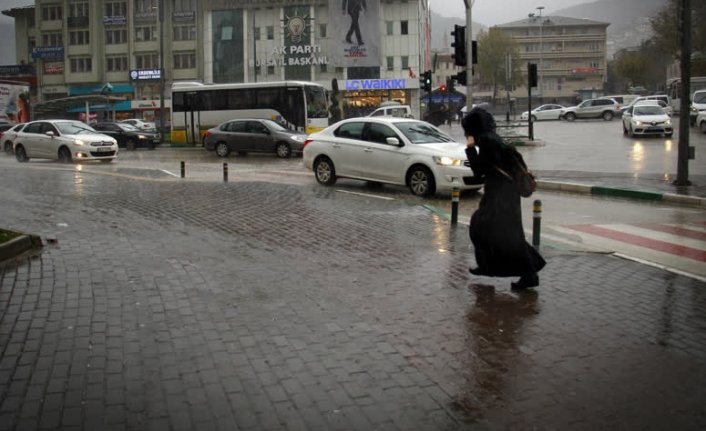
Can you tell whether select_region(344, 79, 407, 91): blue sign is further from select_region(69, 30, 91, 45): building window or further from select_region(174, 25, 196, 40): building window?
select_region(69, 30, 91, 45): building window

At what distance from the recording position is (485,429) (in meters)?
3.97

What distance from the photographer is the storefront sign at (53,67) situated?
269 ft

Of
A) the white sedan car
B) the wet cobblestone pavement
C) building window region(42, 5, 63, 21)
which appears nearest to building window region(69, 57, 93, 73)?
building window region(42, 5, 63, 21)

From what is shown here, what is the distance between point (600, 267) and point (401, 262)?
2.30 metres

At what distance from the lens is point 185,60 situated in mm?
78750

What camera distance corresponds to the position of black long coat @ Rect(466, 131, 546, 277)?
6926 millimetres

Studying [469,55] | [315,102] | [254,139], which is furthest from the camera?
[315,102]

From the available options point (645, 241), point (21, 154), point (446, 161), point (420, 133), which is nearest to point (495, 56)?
point (21, 154)

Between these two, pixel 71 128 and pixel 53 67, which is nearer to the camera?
pixel 71 128

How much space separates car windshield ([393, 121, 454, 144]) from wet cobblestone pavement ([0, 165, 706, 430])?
556cm

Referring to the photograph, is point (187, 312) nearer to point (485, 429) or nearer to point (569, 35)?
point (485, 429)

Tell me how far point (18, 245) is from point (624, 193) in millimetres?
11967

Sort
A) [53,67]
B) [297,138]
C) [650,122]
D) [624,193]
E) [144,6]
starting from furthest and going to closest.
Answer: [53,67]
[144,6]
[650,122]
[297,138]
[624,193]

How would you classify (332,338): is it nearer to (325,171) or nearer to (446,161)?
(446,161)
